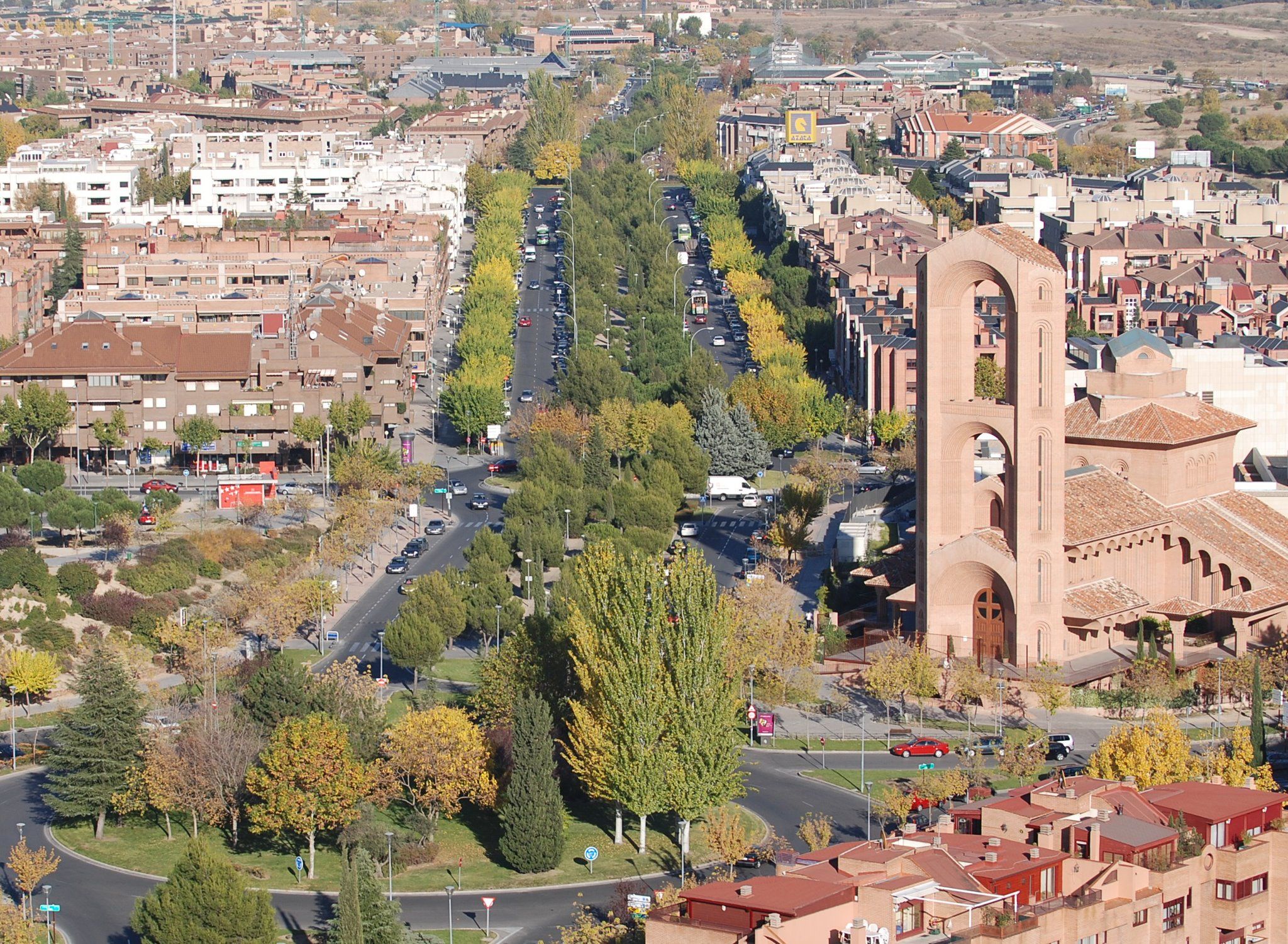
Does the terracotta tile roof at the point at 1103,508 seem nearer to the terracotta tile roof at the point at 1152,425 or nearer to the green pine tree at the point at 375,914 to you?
the terracotta tile roof at the point at 1152,425

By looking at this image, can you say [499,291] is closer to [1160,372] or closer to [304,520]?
[304,520]

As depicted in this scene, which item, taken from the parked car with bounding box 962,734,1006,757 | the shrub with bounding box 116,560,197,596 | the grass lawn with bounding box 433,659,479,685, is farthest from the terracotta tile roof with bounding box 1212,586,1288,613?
the shrub with bounding box 116,560,197,596

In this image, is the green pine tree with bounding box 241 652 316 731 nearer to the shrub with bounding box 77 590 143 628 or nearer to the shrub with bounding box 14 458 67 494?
the shrub with bounding box 77 590 143 628

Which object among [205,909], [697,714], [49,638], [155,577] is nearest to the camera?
[205,909]

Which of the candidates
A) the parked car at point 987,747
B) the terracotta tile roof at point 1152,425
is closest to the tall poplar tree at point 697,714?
the parked car at point 987,747

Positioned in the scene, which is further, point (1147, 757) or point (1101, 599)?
point (1101, 599)

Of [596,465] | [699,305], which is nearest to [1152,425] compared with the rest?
[596,465]

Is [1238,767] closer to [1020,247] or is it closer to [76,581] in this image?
[1020,247]
